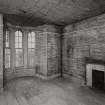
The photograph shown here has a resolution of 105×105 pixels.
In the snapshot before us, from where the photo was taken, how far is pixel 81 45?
485cm

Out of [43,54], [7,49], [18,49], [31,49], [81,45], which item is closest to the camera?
[81,45]

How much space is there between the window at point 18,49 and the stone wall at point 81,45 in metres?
2.90

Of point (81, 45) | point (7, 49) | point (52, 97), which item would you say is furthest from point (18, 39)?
point (52, 97)

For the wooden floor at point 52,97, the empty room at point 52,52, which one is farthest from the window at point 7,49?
the wooden floor at point 52,97

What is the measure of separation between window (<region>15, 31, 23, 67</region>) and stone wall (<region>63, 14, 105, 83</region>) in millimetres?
2902

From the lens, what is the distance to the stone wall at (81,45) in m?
4.07

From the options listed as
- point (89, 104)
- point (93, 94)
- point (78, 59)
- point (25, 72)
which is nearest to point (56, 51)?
point (78, 59)

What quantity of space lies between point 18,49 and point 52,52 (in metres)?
2.26

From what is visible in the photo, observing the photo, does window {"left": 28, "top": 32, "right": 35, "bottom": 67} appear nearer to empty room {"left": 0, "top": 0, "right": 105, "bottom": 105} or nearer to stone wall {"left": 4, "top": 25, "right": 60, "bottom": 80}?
empty room {"left": 0, "top": 0, "right": 105, "bottom": 105}

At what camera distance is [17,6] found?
3264 mm

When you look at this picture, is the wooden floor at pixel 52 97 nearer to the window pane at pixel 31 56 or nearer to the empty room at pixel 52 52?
the empty room at pixel 52 52

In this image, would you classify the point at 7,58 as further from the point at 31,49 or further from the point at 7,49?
the point at 31,49

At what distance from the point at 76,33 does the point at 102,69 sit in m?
2.37

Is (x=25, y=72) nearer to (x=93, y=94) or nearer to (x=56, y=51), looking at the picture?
(x=56, y=51)
